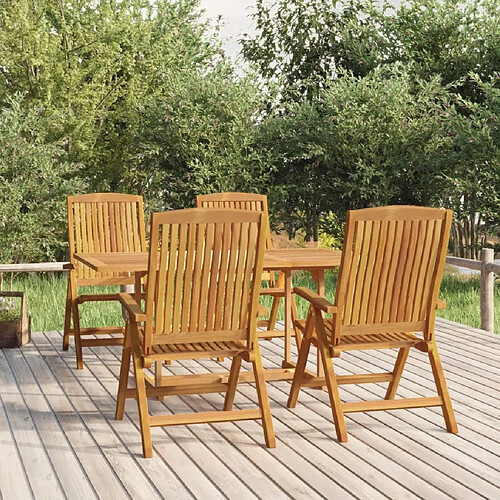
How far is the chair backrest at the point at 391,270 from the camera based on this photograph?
3.91m

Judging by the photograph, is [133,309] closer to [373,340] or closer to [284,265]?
[284,265]

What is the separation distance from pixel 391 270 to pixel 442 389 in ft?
2.17

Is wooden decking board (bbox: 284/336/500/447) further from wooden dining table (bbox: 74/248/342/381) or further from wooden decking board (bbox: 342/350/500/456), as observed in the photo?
wooden dining table (bbox: 74/248/342/381)

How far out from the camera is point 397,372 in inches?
180

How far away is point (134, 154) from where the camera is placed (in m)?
11.8

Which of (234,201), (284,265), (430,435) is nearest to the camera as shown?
(430,435)

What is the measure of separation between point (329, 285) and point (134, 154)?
323 centimetres

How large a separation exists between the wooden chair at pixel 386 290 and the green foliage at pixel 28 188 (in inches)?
301

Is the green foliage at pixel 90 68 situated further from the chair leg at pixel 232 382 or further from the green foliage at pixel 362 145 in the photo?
the chair leg at pixel 232 382

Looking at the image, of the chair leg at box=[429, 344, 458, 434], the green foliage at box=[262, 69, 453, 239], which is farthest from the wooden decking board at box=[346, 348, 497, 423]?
the green foliage at box=[262, 69, 453, 239]

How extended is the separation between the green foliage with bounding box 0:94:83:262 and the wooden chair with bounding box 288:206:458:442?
7645 mm

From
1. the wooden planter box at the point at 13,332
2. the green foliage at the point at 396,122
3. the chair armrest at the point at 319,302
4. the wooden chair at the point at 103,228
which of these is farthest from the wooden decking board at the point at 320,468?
the green foliage at the point at 396,122

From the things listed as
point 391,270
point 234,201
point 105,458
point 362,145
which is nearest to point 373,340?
point 391,270

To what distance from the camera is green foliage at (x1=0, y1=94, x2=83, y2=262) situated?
430 inches
